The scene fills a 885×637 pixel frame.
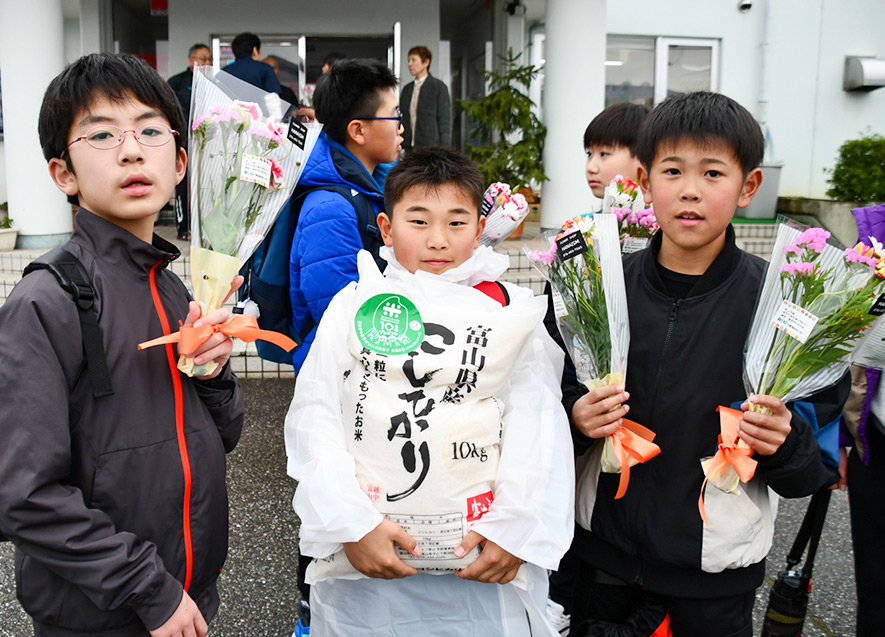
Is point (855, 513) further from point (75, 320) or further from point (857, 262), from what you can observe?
point (75, 320)

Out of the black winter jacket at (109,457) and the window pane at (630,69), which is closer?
the black winter jacket at (109,457)

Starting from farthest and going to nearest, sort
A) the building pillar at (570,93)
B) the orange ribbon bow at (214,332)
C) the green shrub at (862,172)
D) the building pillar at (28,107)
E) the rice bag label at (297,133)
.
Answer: the green shrub at (862,172) < the building pillar at (570,93) < the building pillar at (28,107) < the rice bag label at (297,133) < the orange ribbon bow at (214,332)

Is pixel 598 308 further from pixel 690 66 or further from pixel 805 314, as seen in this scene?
pixel 690 66

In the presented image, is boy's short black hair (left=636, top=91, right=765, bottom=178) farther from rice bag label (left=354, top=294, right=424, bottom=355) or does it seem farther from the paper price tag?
rice bag label (left=354, top=294, right=424, bottom=355)

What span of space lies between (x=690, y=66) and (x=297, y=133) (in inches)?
385

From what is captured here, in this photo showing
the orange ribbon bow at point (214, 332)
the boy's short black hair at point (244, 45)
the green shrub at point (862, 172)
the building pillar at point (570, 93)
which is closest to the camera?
the orange ribbon bow at point (214, 332)

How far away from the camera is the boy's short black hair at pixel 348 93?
267 cm

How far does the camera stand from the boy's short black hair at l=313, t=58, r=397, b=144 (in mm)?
2674

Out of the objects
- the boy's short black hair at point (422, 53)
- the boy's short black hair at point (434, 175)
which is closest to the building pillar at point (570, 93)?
the boy's short black hair at point (422, 53)

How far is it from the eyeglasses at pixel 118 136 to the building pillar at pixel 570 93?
6270mm

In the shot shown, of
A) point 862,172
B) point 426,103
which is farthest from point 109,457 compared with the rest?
point 862,172

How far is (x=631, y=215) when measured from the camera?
94.1 inches

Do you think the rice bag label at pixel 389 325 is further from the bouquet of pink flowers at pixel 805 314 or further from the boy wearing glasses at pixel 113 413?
the bouquet of pink flowers at pixel 805 314

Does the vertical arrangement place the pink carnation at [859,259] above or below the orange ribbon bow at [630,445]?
above
